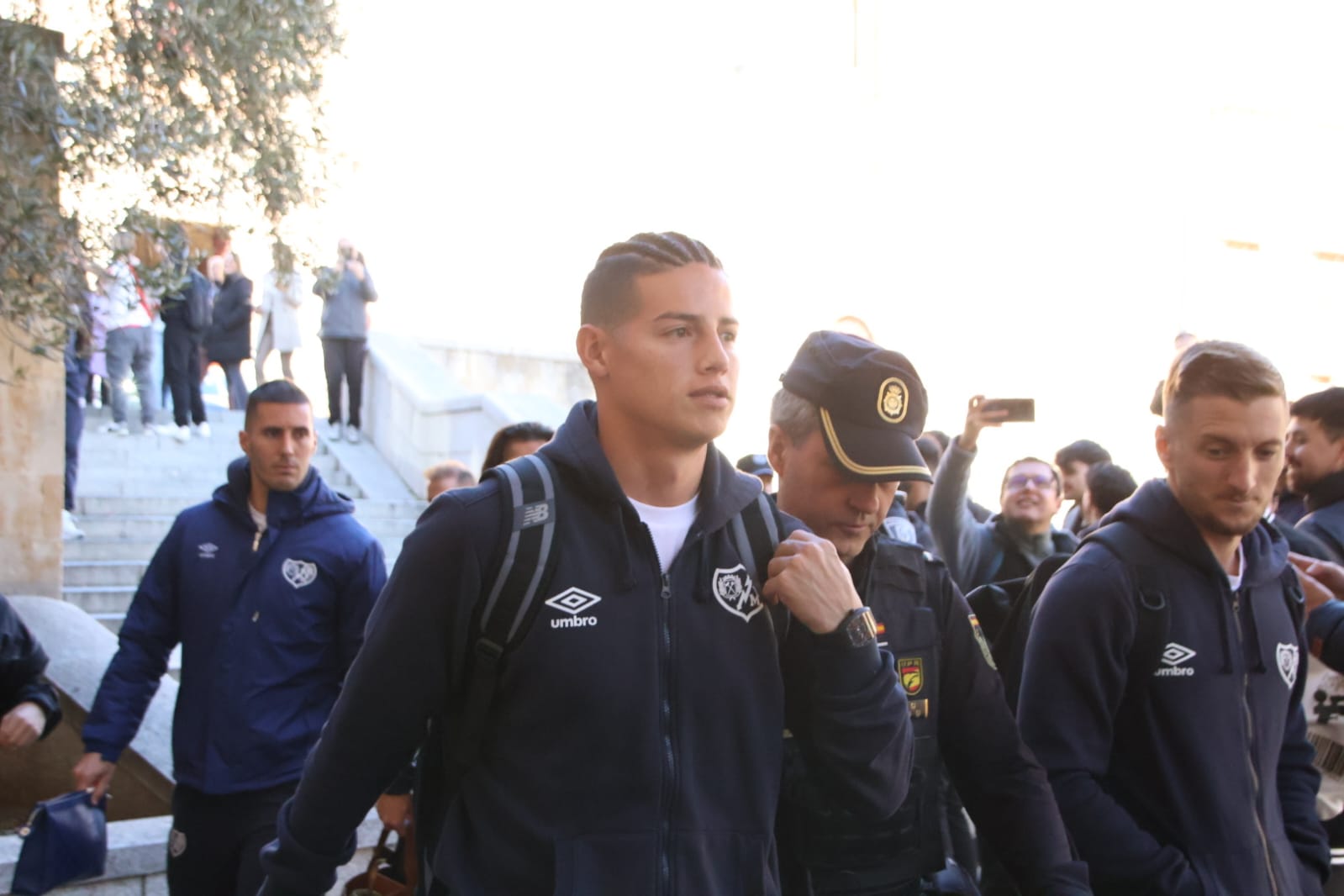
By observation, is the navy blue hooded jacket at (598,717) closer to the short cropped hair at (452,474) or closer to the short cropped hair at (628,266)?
the short cropped hair at (628,266)

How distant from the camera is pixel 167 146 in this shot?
6.62m

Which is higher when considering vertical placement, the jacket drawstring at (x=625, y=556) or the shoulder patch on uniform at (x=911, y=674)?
the jacket drawstring at (x=625, y=556)

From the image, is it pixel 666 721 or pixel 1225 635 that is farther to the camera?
pixel 1225 635

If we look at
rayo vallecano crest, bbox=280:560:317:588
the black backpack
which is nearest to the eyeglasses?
the black backpack

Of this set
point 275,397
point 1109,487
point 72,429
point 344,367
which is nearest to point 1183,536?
point 1109,487

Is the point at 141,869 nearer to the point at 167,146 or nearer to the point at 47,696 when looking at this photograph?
the point at 47,696

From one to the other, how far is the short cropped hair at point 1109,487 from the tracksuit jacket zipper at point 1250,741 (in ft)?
9.05

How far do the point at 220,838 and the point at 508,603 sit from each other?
2784 millimetres

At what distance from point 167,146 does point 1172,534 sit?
18.0 feet

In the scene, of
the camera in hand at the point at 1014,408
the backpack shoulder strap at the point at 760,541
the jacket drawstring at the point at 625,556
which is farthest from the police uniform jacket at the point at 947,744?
the camera in hand at the point at 1014,408

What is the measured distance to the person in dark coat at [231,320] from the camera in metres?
13.8

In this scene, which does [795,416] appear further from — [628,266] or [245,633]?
[245,633]

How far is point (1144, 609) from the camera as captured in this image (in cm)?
303

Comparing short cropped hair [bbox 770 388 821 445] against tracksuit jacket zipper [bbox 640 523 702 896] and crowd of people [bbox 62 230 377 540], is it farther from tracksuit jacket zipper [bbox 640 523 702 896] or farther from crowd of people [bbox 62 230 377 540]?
crowd of people [bbox 62 230 377 540]
